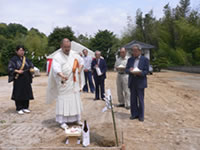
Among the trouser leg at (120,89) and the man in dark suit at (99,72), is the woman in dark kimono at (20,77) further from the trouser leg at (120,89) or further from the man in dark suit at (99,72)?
the trouser leg at (120,89)

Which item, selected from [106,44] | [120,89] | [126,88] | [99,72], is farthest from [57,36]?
[126,88]

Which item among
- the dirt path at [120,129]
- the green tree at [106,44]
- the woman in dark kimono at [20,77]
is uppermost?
the green tree at [106,44]

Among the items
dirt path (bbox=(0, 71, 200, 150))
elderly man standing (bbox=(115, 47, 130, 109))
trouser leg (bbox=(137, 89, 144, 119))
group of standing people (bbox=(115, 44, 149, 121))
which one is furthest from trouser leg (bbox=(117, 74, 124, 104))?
trouser leg (bbox=(137, 89, 144, 119))

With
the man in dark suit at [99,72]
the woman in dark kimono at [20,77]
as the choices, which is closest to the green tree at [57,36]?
the man in dark suit at [99,72]

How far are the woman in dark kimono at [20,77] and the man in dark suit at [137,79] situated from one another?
319 centimetres

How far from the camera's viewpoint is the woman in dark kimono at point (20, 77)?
629cm

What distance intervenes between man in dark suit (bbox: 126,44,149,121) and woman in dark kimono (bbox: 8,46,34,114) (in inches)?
126

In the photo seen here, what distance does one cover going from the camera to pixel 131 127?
4.89m

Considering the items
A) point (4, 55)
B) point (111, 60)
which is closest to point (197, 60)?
point (111, 60)

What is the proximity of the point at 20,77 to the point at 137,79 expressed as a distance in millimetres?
3555

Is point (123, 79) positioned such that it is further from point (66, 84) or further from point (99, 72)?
point (66, 84)

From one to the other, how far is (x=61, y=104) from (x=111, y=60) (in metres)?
32.6

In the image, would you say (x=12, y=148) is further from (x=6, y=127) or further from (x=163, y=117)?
(x=163, y=117)

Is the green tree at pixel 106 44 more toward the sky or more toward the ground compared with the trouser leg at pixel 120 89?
more toward the sky
